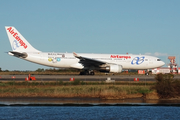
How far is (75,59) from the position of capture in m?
46.8

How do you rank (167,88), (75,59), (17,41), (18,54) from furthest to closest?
(17,41)
(75,59)
(18,54)
(167,88)

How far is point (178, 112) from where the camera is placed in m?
20.1

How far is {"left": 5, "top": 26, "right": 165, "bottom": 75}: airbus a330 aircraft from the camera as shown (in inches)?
1803

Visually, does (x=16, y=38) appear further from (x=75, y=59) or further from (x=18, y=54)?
(x=75, y=59)

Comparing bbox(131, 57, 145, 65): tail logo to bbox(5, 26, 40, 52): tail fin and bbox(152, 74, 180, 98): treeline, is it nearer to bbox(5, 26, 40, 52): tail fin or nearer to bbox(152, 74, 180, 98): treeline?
bbox(5, 26, 40, 52): tail fin

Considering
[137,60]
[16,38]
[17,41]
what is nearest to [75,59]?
[17,41]

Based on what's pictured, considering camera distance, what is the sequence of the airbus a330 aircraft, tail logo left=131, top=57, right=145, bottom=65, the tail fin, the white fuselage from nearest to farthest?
the airbus a330 aircraft
the white fuselage
the tail fin
tail logo left=131, top=57, right=145, bottom=65

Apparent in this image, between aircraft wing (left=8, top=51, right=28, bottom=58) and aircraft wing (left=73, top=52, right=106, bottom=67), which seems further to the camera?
aircraft wing (left=8, top=51, right=28, bottom=58)

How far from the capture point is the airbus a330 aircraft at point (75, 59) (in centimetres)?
4579

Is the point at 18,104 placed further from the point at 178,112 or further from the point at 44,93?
the point at 178,112

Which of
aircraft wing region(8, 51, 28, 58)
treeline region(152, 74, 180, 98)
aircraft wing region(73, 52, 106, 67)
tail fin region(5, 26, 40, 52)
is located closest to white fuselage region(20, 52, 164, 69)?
aircraft wing region(8, 51, 28, 58)

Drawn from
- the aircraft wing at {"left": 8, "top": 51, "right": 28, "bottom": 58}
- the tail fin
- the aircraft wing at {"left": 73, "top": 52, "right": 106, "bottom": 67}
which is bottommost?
the aircraft wing at {"left": 73, "top": 52, "right": 106, "bottom": 67}

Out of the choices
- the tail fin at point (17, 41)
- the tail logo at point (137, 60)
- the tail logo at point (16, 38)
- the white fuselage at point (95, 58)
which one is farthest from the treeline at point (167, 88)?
the tail logo at point (16, 38)

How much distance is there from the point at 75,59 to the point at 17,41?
956cm
